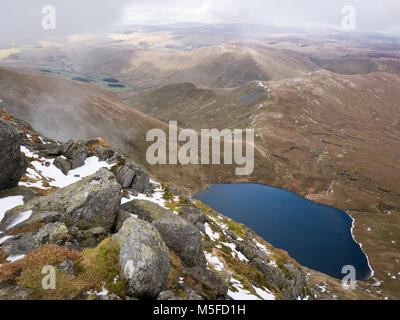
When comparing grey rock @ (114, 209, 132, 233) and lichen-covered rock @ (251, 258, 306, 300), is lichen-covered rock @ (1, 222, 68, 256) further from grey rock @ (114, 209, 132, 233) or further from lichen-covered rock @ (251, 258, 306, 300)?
lichen-covered rock @ (251, 258, 306, 300)

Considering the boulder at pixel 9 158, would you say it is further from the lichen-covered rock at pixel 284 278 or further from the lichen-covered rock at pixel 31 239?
the lichen-covered rock at pixel 284 278

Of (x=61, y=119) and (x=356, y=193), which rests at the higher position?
(x=61, y=119)

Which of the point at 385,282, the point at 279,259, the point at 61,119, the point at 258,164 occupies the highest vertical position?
the point at 61,119

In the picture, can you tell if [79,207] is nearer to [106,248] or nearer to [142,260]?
[106,248]

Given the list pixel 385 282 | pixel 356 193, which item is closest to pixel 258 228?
pixel 385 282

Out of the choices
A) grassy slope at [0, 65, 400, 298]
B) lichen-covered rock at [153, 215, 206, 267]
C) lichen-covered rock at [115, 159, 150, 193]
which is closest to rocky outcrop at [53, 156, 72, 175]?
lichen-covered rock at [115, 159, 150, 193]

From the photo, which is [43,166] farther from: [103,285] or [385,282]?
[385,282]
